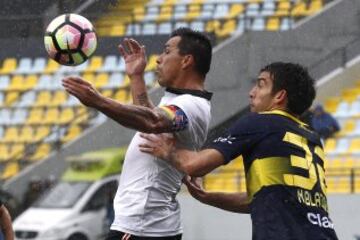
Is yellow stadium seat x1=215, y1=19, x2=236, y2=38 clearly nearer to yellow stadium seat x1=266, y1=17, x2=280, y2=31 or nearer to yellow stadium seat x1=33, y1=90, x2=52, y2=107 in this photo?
yellow stadium seat x1=266, y1=17, x2=280, y2=31

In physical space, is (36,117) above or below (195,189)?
below

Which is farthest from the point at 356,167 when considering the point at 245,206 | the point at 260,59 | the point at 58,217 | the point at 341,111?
the point at 245,206

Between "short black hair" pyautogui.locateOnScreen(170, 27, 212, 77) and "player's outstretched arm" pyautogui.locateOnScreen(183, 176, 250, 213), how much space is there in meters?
0.55

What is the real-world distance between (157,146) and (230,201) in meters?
0.73

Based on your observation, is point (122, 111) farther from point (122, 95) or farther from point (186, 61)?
point (122, 95)

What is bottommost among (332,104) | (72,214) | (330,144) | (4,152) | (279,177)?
(72,214)

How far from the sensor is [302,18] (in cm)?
1573

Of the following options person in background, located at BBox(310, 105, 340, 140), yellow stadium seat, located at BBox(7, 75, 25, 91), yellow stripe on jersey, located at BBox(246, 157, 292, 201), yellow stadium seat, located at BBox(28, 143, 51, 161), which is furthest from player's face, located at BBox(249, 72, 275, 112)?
yellow stadium seat, located at BBox(7, 75, 25, 91)

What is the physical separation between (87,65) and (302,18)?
11.4ft

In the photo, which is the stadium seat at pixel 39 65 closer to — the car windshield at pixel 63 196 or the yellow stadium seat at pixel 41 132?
the yellow stadium seat at pixel 41 132

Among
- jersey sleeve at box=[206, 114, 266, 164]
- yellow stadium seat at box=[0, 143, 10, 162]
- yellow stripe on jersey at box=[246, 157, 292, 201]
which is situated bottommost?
yellow stadium seat at box=[0, 143, 10, 162]

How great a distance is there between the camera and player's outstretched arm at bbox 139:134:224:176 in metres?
4.41

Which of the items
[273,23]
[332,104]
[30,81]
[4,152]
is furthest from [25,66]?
[332,104]

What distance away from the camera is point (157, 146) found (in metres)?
4.59
